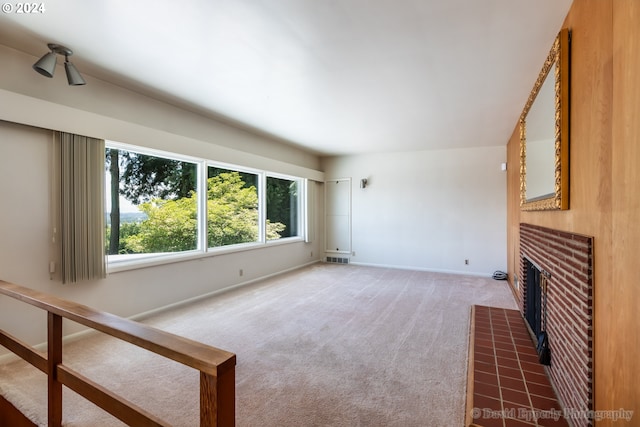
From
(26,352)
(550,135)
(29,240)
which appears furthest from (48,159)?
(550,135)

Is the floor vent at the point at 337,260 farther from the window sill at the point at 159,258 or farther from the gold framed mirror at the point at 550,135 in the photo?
the gold framed mirror at the point at 550,135

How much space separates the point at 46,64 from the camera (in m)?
2.30

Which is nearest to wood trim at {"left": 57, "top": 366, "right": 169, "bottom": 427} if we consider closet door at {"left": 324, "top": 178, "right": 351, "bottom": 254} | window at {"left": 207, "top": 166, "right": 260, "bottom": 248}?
window at {"left": 207, "top": 166, "right": 260, "bottom": 248}

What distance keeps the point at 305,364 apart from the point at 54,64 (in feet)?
10.3

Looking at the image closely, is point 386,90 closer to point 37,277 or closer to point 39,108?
point 39,108

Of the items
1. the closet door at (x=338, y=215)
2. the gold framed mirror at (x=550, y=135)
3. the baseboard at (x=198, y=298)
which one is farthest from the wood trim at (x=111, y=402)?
the closet door at (x=338, y=215)

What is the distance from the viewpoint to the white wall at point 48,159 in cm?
245

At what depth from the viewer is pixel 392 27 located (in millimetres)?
2127

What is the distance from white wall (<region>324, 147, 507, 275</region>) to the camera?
5.80 meters

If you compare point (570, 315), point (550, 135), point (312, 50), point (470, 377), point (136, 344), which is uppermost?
point (312, 50)

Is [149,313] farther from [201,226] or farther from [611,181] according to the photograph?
[611,181]

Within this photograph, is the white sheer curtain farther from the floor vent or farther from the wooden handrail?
the floor vent

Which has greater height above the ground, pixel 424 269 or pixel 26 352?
pixel 26 352

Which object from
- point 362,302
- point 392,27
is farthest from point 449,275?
point 392,27
